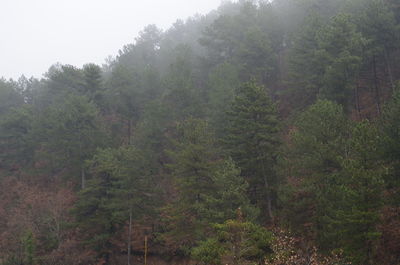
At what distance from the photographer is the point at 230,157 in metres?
21.3

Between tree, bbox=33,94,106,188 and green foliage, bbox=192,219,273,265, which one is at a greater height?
tree, bbox=33,94,106,188

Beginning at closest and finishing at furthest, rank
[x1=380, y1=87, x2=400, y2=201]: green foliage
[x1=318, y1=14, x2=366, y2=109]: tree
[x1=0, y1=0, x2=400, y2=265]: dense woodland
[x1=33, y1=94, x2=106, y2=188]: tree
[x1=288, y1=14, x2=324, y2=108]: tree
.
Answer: [x1=380, y1=87, x2=400, y2=201]: green foliage → [x1=0, y1=0, x2=400, y2=265]: dense woodland → [x1=318, y1=14, x2=366, y2=109]: tree → [x1=288, y1=14, x2=324, y2=108]: tree → [x1=33, y1=94, x2=106, y2=188]: tree

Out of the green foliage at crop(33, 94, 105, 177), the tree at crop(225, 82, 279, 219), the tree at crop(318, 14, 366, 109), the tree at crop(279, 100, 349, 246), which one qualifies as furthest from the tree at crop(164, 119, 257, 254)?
the green foliage at crop(33, 94, 105, 177)

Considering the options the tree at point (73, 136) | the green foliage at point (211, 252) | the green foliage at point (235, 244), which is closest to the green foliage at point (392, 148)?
the green foliage at point (235, 244)

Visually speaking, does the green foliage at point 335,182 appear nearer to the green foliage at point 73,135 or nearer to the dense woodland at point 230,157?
the dense woodland at point 230,157

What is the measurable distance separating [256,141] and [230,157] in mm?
3827

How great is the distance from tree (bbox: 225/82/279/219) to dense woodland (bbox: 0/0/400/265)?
100 mm

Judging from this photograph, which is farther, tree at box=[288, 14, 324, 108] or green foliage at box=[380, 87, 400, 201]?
tree at box=[288, 14, 324, 108]

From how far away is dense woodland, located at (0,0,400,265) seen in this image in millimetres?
18250

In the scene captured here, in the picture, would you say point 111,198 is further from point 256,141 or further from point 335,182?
point 335,182

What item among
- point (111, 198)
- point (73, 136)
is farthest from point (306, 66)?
point (73, 136)

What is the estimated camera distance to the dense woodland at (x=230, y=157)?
1825 cm

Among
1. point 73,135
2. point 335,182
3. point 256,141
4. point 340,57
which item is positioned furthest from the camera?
point 73,135

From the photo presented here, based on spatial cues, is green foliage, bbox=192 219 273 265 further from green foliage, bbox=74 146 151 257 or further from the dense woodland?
green foliage, bbox=74 146 151 257
